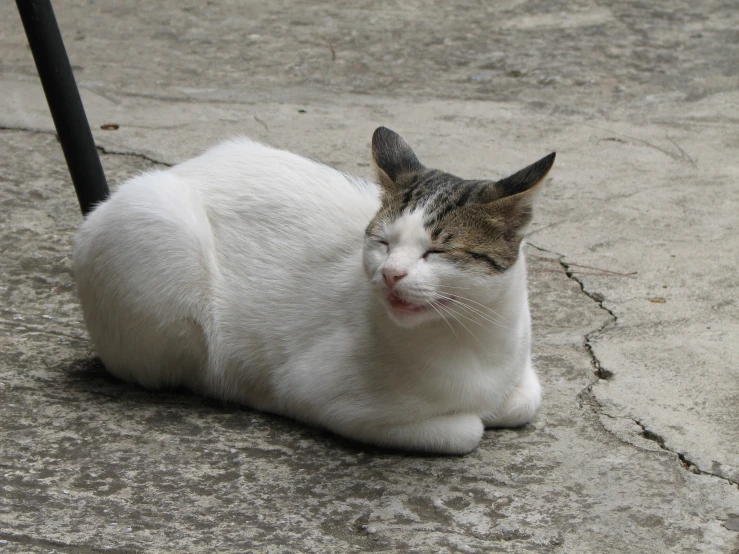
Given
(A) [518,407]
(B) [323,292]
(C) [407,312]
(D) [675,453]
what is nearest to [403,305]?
(C) [407,312]

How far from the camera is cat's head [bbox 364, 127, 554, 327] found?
247 centimetres

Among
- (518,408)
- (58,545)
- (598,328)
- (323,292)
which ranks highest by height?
(323,292)

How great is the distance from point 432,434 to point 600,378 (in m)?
0.82

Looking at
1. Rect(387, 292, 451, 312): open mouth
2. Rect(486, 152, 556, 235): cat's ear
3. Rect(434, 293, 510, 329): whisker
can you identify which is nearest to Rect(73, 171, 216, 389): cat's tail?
Rect(387, 292, 451, 312): open mouth

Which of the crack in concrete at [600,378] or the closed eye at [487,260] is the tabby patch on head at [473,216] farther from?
the crack in concrete at [600,378]

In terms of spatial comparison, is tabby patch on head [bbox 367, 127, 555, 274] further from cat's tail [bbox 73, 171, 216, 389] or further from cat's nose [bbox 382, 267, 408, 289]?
cat's tail [bbox 73, 171, 216, 389]

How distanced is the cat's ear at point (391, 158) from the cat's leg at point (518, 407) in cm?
75

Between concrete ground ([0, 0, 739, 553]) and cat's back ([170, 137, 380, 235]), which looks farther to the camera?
cat's back ([170, 137, 380, 235])

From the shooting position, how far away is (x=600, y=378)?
3.31 meters

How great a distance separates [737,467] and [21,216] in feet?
10.5

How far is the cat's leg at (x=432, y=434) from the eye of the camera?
2781 millimetres

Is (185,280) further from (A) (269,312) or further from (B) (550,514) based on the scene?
(B) (550,514)

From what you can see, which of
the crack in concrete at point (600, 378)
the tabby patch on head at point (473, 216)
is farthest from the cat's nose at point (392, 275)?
the crack in concrete at point (600, 378)

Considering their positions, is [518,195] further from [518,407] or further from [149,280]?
[149,280]
